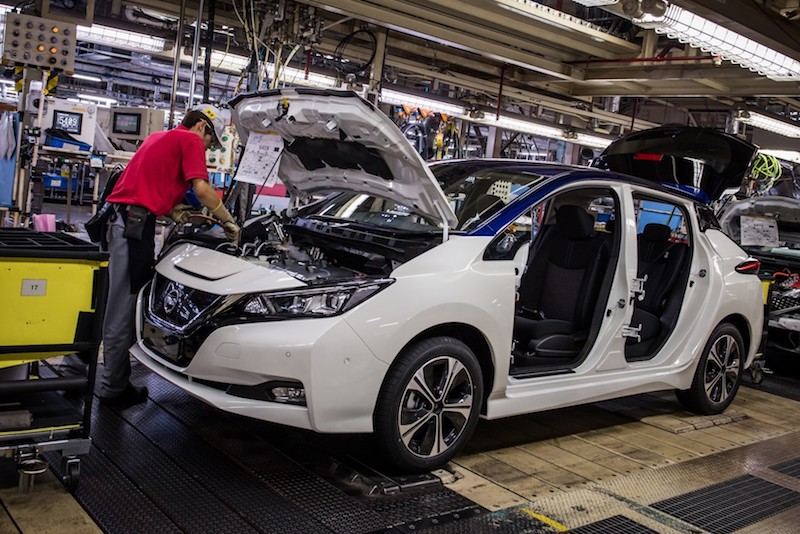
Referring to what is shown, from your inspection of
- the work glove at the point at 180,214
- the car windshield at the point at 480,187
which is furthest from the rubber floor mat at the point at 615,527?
the work glove at the point at 180,214

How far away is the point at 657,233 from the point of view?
5.41 metres

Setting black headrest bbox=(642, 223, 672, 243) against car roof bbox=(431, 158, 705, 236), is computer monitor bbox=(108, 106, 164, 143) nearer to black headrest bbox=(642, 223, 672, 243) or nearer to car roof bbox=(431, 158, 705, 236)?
car roof bbox=(431, 158, 705, 236)

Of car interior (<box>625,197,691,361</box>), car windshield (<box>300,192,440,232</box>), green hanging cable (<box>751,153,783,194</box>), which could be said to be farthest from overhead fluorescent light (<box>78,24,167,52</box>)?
green hanging cable (<box>751,153,783,194</box>)

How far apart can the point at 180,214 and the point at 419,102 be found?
24.4ft

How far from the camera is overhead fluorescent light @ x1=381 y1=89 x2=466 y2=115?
10867 millimetres

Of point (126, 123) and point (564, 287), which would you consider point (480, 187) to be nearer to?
point (564, 287)

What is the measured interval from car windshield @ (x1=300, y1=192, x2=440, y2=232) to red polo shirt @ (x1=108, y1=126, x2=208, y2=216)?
0.80m

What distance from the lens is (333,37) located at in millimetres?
10125

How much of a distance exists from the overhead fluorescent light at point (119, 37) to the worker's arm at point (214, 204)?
5826mm

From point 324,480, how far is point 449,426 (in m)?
0.65

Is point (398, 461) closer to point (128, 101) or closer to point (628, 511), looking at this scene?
point (628, 511)

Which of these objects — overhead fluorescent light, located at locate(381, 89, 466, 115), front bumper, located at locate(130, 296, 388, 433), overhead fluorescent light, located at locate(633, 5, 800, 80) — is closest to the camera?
front bumper, located at locate(130, 296, 388, 433)

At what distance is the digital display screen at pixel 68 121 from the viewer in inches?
457

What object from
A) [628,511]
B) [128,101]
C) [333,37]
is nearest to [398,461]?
[628,511]
